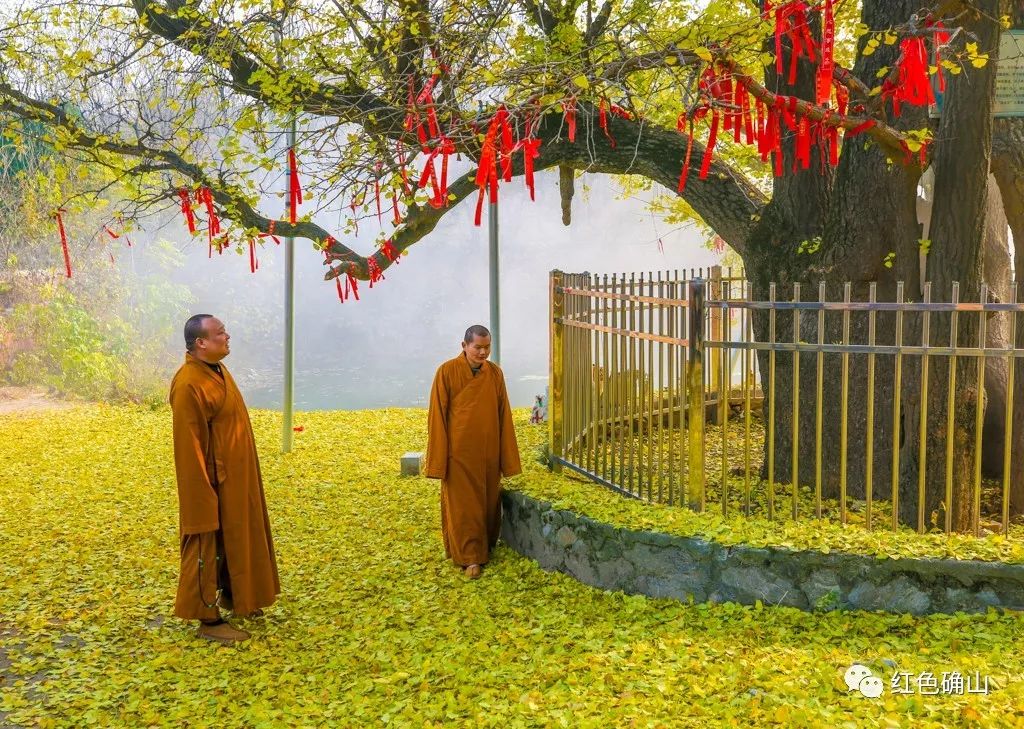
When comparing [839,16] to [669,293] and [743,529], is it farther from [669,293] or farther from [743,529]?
[743,529]

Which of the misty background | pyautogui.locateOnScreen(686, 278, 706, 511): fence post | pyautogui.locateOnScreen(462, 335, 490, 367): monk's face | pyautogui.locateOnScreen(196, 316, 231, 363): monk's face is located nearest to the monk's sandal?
pyautogui.locateOnScreen(196, 316, 231, 363): monk's face

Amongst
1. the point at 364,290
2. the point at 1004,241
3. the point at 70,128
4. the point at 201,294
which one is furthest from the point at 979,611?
the point at 364,290

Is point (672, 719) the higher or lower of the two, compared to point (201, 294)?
lower

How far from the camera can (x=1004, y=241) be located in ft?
29.6

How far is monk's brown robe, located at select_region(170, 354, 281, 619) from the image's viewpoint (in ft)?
17.2

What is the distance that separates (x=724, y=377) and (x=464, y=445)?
1.89 meters

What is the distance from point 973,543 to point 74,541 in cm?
681

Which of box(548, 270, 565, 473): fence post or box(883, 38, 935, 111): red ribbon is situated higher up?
box(883, 38, 935, 111): red ribbon

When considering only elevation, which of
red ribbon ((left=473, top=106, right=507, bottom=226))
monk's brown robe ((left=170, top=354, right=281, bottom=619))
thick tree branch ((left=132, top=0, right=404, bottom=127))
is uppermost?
thick tree branch ((left=132, top=0, right=404, bottom=127))

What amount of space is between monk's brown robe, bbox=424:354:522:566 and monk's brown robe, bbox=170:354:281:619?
4.50ft

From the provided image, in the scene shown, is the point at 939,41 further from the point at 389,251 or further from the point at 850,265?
the point at 389,251

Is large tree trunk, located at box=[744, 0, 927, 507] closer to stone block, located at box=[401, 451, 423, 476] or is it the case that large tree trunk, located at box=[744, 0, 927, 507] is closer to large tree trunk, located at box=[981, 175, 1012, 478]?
large tree trunk, located at box=[981, 175, 1012, 478]

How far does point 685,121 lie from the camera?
718cm

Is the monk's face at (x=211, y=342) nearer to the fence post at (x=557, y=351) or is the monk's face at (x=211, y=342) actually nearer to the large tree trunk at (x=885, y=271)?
the fence post at (x=557, y=351)
